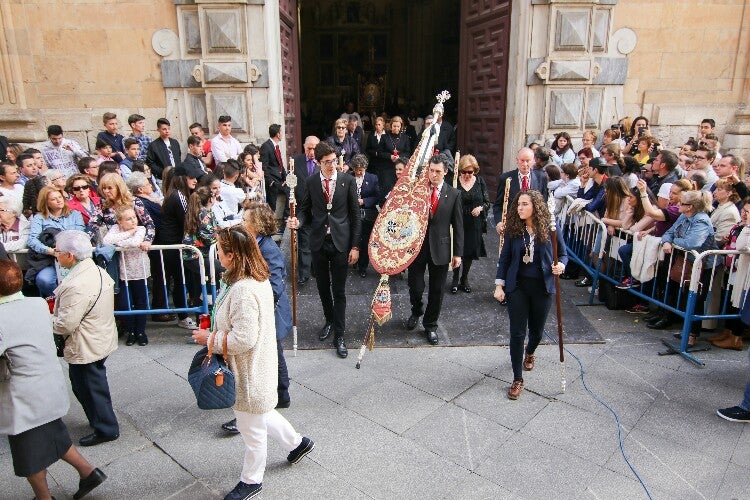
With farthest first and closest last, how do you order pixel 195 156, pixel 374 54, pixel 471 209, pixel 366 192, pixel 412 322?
pixel 374 54, pixel 195 156, pixel 366 192, pixel 471 209, pixel 412 322

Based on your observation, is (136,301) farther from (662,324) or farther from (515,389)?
(662,324)

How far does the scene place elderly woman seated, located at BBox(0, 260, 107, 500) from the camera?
302cm

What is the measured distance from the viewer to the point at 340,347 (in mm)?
5379

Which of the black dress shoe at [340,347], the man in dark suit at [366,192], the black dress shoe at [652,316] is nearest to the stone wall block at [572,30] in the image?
the man in dark suit at [366,192]

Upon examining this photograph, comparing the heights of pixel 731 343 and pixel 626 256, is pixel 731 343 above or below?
below

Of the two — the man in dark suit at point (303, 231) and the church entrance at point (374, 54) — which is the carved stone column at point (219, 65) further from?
the church entrance at point (374, 54)

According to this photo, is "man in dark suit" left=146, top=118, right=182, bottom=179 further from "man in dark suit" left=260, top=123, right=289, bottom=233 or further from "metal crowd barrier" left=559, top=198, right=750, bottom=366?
"metal crowd barrier" left=559, top=198, right=750, bottom=366

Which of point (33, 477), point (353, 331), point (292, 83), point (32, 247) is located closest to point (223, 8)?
point (292, 83)

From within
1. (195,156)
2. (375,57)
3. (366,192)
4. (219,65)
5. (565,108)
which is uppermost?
(375,57)

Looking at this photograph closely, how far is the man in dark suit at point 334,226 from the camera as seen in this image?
17.4ft

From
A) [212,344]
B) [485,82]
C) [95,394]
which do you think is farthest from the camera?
[485,82]

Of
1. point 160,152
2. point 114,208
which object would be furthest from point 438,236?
point 160,152

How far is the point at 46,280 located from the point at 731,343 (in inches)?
266

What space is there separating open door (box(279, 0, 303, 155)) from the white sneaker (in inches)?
191
